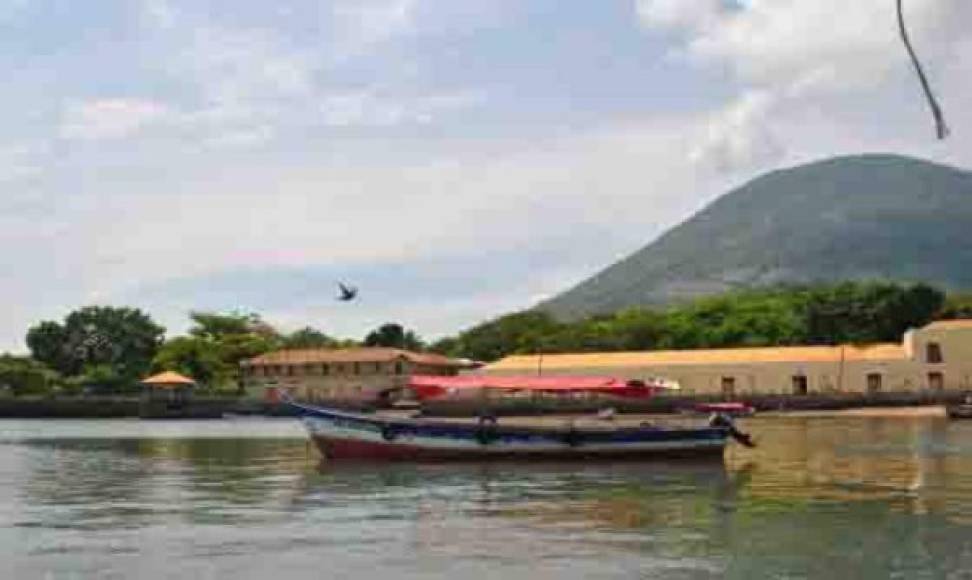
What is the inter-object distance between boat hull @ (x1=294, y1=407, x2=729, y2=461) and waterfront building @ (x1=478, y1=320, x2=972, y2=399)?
60552mm

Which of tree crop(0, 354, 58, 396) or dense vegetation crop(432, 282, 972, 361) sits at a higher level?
dense vegetation crop(432, 282, 972, 361)

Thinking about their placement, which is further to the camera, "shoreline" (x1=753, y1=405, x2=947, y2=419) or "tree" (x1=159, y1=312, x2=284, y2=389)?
"tree" (x1=159, y1=312, x2=284, y2=389)

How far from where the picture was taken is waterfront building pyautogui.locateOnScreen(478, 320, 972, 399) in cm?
10056

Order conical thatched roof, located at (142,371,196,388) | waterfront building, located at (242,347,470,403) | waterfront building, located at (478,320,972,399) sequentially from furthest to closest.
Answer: waterfront building, located at (242,347,470,403) → conical thatched roof, located at (142,371,196,388) → waterfront building, located at (478,320,972,399)

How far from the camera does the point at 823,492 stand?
30047 millimetres

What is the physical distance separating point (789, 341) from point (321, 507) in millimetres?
94144

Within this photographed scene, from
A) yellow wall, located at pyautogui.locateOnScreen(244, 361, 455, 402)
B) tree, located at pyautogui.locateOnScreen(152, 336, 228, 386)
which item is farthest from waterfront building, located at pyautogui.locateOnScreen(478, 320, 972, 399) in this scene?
tree, located at pyautogui.locateOnScreen(152, 336, 228, 386)

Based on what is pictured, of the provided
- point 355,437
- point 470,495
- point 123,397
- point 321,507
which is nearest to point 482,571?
point 321,507

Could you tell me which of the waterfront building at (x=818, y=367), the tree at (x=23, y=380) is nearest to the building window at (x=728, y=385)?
the waterfront building at (x=818, y=367)

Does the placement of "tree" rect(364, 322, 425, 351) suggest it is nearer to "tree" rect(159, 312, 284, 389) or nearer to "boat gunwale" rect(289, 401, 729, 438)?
"tree" rect(159, 312, 284, 389)

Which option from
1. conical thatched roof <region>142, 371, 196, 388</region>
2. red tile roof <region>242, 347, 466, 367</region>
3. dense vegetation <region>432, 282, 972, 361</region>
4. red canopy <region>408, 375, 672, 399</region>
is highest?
dense vegetation <region>432, 282, 972, 361</region>

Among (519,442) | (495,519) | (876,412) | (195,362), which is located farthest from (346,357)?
(495,519)

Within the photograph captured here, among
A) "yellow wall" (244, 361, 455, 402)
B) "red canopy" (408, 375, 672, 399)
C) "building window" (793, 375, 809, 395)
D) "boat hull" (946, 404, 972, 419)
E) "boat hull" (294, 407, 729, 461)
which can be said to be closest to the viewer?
"boat hull" (294, 407, 729, 461)

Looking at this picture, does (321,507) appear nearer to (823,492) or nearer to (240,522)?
(240,522)
